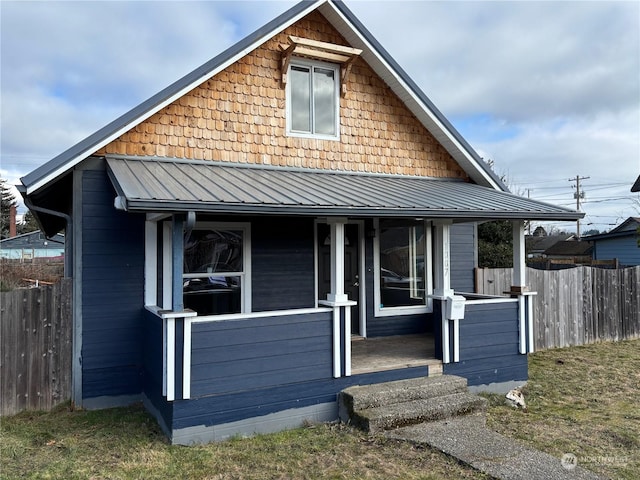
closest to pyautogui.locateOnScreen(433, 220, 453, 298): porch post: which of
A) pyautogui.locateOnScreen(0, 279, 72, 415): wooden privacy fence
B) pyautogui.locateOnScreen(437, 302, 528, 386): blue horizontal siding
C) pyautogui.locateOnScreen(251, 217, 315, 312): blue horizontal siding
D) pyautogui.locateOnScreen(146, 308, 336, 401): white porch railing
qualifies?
pyautogui.locateOnScreen(437, 302, 528, 386): blue horizontal siding

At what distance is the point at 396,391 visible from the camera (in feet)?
19.7

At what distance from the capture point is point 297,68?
807cm

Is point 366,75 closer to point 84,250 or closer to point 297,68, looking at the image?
point 297,68

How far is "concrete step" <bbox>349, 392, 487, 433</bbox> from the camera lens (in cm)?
553

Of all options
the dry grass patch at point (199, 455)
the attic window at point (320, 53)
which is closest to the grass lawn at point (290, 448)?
the dry grass patch at point (199, 455)

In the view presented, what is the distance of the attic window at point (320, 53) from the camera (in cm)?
764

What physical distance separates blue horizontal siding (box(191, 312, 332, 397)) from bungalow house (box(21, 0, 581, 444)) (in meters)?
0.02

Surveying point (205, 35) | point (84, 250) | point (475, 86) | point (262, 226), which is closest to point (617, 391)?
point (262, 226)

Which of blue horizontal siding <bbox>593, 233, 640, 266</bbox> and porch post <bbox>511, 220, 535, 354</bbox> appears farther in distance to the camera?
blue horizontal siding <bbox>593, 233, 640, 266</bbox>

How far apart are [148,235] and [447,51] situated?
8346 millimetres

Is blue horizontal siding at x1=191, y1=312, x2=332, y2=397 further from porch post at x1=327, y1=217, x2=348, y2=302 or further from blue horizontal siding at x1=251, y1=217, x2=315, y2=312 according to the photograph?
blue horizontal siding at x1=251, y1=217, x2=315, y2=312

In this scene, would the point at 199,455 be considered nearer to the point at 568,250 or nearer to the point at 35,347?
the point at 35,347

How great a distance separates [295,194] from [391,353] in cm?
287

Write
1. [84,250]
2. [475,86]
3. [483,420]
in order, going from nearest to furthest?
[483,420] < [84,250] < [475,86]
